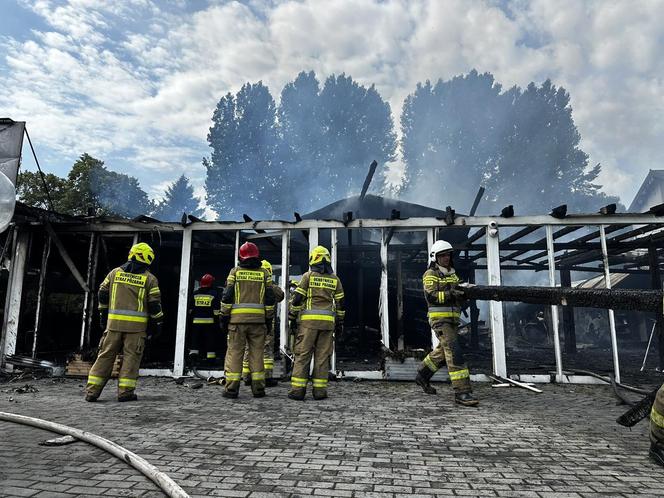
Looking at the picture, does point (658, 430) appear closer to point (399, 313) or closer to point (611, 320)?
point (611, 320)

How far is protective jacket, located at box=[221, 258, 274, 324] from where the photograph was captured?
5.91 metres

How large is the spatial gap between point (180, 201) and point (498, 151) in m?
30.8

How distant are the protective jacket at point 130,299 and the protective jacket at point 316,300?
A: 2.02 m

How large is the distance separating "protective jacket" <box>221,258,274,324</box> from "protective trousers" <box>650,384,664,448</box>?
4.44 metres

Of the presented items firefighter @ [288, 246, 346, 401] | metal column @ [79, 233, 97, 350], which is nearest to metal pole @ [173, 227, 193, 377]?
metal column @ [79, 233, 97, 350]

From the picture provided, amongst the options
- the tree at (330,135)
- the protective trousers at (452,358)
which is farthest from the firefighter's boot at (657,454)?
the tree at (330,135)

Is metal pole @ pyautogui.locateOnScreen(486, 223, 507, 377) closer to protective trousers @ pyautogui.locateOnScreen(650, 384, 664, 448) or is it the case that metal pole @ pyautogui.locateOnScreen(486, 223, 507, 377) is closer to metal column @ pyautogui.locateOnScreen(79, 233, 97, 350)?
protective trousers @ pyautogui.locateOnScreen(650, 384, 664, 448)

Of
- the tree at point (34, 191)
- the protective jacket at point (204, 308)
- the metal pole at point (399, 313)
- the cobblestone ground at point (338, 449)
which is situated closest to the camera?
the cobblestone ground at point (338, 449)

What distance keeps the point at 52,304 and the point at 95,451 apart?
1159 cm

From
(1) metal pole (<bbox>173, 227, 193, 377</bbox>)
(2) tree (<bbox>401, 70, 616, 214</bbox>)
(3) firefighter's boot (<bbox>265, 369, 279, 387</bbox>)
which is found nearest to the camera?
(3) firefighter's boot (<bbox>265, 369, 279, 387</bbox>)

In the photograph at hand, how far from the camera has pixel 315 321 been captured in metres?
5.99

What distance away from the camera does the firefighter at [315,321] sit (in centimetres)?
585

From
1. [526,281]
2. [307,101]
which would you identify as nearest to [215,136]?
[307,101]

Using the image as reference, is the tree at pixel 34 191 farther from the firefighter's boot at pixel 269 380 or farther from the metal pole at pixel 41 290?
the firefighter's boot at pixel 269 380
